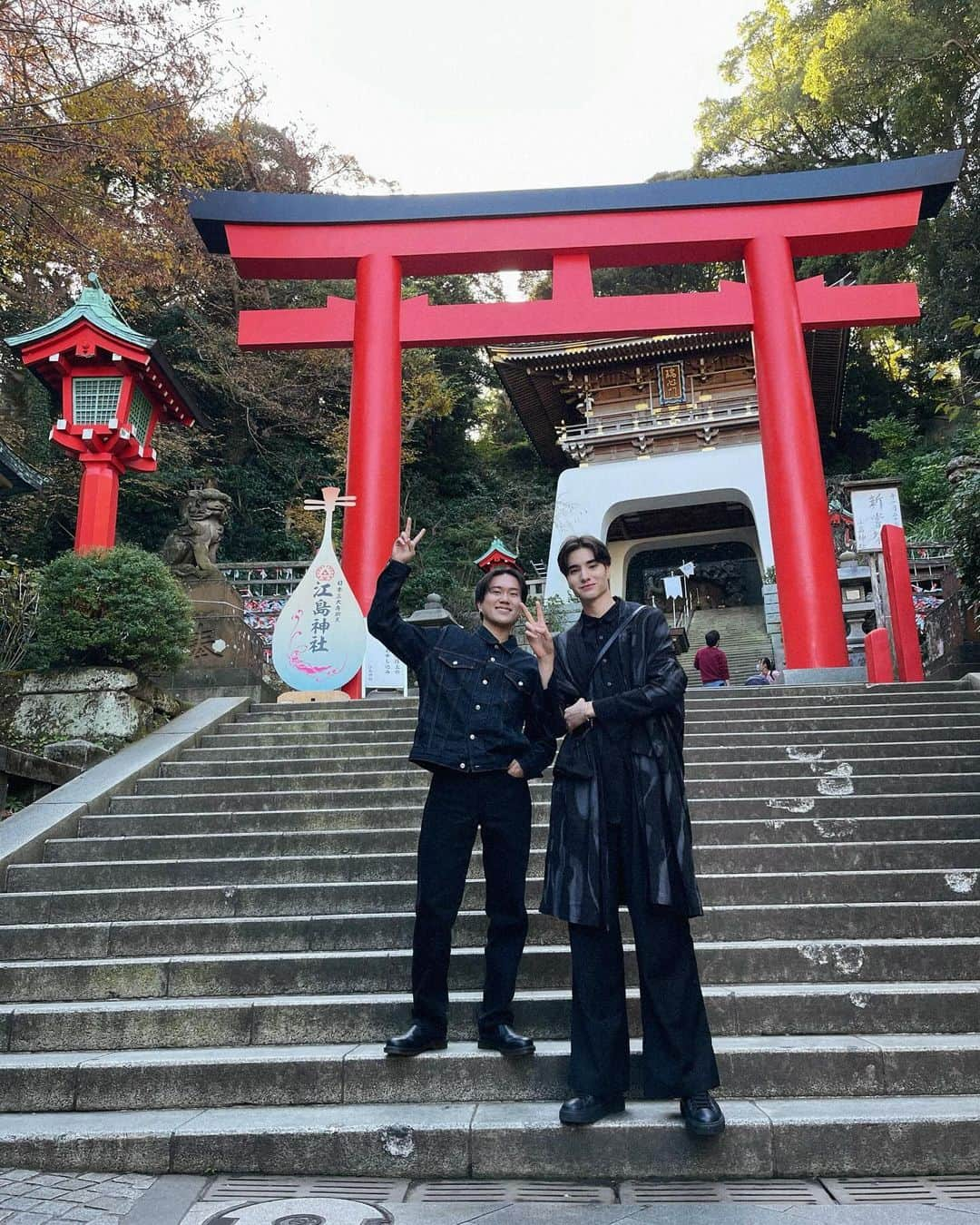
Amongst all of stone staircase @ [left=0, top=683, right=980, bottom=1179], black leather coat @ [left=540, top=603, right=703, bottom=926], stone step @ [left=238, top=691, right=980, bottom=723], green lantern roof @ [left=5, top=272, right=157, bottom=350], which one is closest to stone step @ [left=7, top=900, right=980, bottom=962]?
stone staircase @ [left=0, top=683, right=980, bottom=1179]

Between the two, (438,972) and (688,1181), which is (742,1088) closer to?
(688,1181)

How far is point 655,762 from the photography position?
242 cm

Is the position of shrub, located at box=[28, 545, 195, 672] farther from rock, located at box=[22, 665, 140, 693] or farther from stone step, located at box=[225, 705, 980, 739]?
stone step, located at box=[225, 705, 980, 739]

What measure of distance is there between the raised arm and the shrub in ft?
12.2

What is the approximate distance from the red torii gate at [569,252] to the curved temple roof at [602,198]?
16 millimetres

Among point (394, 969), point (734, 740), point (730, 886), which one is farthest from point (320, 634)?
point (730, 886)

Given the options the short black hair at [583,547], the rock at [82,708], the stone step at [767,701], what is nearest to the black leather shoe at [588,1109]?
the short black hair at [583,547]

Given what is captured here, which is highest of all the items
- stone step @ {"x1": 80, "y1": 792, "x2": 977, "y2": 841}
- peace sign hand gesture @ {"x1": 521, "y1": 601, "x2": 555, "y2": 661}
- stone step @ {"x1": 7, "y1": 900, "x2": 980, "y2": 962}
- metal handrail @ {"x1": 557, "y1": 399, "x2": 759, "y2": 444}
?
metal handrail @ {"x1": 557, "y1": 399, "x2": 759, "y2": 444}

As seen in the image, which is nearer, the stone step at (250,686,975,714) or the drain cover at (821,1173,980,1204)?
the drain cover at (821,1173,980,1204)

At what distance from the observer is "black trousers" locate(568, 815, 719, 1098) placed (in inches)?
89.5

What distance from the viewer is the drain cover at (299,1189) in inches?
85.5

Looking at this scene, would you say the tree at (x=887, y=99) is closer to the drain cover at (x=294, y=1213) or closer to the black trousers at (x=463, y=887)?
the black trousers at (x=463, y=887)

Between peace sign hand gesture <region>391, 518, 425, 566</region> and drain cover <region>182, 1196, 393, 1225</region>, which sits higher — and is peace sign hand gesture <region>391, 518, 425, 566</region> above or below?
above

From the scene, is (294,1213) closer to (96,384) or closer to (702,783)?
(702,783)
